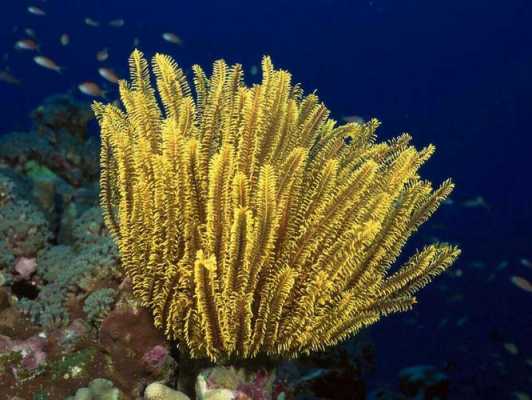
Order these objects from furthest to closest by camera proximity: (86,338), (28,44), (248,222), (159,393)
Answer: (28,44) < (86,338) < (159,393) < (248,222)

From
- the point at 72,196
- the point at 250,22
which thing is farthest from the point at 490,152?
the point at 72,196

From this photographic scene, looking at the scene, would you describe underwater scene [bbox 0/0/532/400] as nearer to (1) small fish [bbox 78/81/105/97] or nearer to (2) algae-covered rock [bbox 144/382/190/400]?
(2) algae-covered rock [bbox 144/382/190/400]

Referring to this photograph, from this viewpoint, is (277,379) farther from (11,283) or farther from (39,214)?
(39,214)

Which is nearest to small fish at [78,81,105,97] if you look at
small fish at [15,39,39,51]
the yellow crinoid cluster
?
small fish at [15,39,39,51]

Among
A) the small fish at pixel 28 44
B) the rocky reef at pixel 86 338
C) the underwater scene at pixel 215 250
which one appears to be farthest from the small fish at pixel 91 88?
the rocky reef at pixel 86 338

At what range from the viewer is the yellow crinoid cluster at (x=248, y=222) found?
2.78 meters

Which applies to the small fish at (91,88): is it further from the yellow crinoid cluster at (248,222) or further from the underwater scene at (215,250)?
the yellow crinoid cluster at (248,222)

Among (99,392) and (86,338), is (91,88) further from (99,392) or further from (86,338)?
(99,392)

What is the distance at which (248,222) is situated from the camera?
102 inches

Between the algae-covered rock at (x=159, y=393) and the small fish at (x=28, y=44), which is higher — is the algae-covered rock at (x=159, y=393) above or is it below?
below

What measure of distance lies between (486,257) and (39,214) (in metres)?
39.1

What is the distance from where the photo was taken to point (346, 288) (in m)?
3.26

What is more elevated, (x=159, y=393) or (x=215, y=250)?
(x=215, y=250)

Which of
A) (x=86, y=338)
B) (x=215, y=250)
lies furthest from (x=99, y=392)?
(x=215, y=250)
